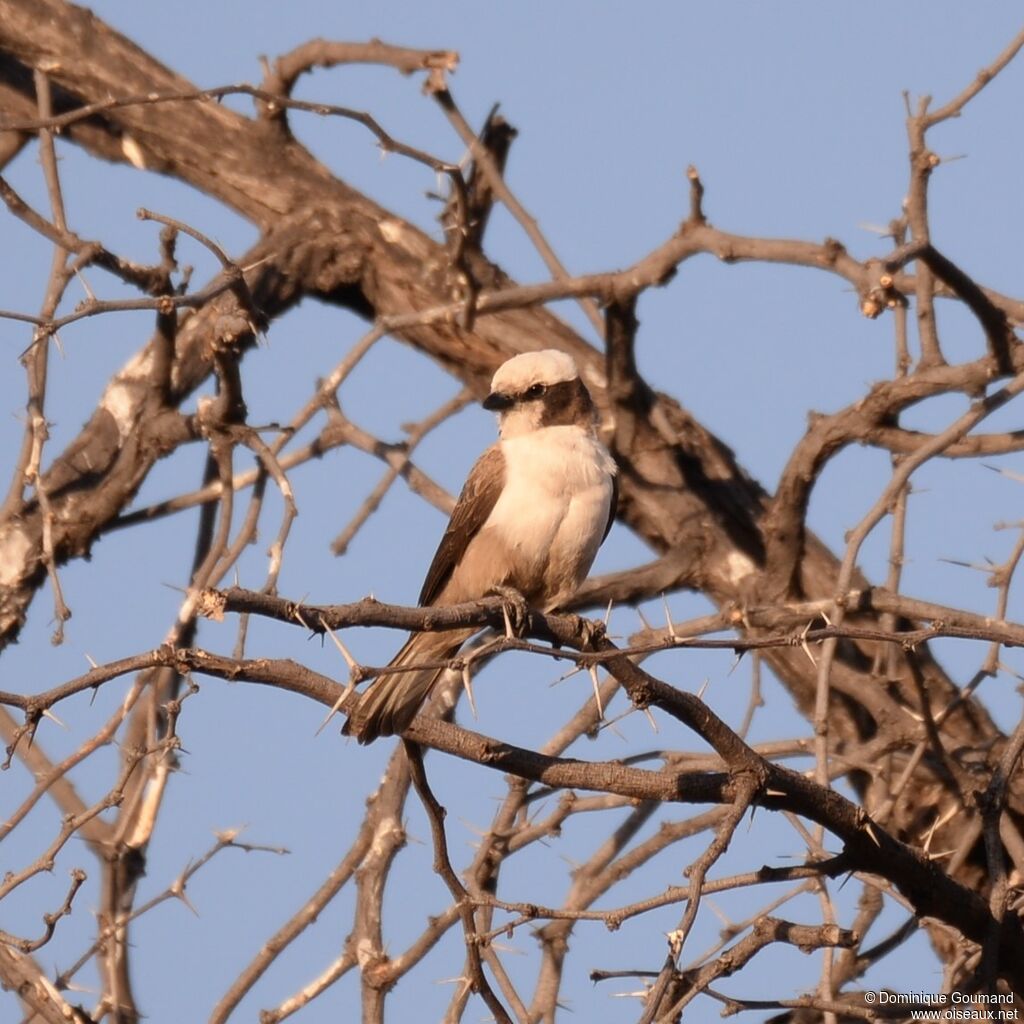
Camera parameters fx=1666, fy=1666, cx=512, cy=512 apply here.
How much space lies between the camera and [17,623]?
691cm

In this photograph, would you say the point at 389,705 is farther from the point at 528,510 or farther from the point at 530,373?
the point at 530,373

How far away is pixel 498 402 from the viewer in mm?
6168

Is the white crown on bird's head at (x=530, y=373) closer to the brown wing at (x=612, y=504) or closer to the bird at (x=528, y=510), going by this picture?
the bird at (x=528, y=510)

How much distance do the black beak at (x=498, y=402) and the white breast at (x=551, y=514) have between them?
0.85 feet

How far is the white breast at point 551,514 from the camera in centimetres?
562

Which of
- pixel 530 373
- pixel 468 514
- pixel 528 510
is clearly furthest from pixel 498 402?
pixel 528 510

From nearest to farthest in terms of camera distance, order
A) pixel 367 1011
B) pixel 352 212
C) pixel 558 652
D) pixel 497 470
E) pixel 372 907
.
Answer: pixel 558 652
pixel 367 1011
pixel 372 907
pixel 497 470
pixel 352 212

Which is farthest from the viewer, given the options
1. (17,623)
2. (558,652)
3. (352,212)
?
(352,212)

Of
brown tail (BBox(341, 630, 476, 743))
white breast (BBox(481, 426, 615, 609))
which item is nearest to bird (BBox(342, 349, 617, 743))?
white breast (BBox(481, 426, 615, 609))

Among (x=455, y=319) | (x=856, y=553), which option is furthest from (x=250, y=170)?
(x=856, y=553)

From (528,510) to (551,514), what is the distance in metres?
0.08

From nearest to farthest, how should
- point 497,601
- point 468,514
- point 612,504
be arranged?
point 497,601 → point 468,514 → point 612,504

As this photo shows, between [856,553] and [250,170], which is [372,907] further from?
[250,170]

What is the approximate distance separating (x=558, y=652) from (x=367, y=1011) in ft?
7.61
